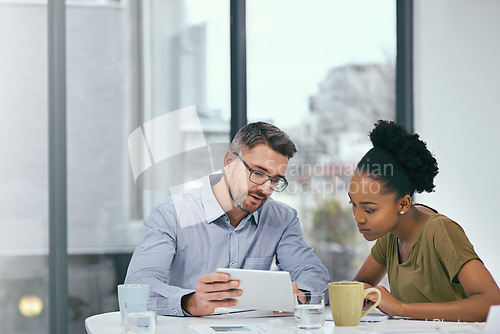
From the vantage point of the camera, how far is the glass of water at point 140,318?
1.47 m

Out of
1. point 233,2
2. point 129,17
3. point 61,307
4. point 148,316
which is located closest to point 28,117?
point 129,17

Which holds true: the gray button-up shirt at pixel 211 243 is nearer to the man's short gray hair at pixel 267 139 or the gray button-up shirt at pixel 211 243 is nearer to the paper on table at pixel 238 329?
the man's short gray hair at pixel 267 139

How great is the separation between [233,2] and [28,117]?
1.21 meters

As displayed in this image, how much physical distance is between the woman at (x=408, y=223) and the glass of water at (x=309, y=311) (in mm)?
238

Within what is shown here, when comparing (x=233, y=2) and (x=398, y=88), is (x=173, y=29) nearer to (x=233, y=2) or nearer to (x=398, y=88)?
(x=233, y=2)

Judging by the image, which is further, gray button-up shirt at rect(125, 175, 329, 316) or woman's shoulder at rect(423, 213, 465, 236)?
gray button-up shirt at rect(125, 175, 329, 316)

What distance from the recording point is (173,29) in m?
3.16

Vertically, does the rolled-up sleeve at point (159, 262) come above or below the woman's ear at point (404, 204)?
below

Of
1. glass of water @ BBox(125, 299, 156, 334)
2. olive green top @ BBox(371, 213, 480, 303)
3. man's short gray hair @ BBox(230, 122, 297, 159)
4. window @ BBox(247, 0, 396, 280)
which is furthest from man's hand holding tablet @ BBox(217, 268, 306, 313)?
window @ BBox(247, 0, 396, 280)

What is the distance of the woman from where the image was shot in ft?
5.89

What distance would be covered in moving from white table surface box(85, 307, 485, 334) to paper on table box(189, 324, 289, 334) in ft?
0.07

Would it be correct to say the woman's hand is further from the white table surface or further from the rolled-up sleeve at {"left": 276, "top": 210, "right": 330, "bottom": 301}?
the rolled-up sleeve at {"left": 276, "top": 210, "right": 330, "bottom": 301}

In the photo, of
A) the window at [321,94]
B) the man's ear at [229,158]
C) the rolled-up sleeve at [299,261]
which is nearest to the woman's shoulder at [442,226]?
the rolled-up sleeve at [299,261]

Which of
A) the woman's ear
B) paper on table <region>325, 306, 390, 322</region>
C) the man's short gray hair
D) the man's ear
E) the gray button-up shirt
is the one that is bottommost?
paper on table <region>325, 306, 390, 322</region>
